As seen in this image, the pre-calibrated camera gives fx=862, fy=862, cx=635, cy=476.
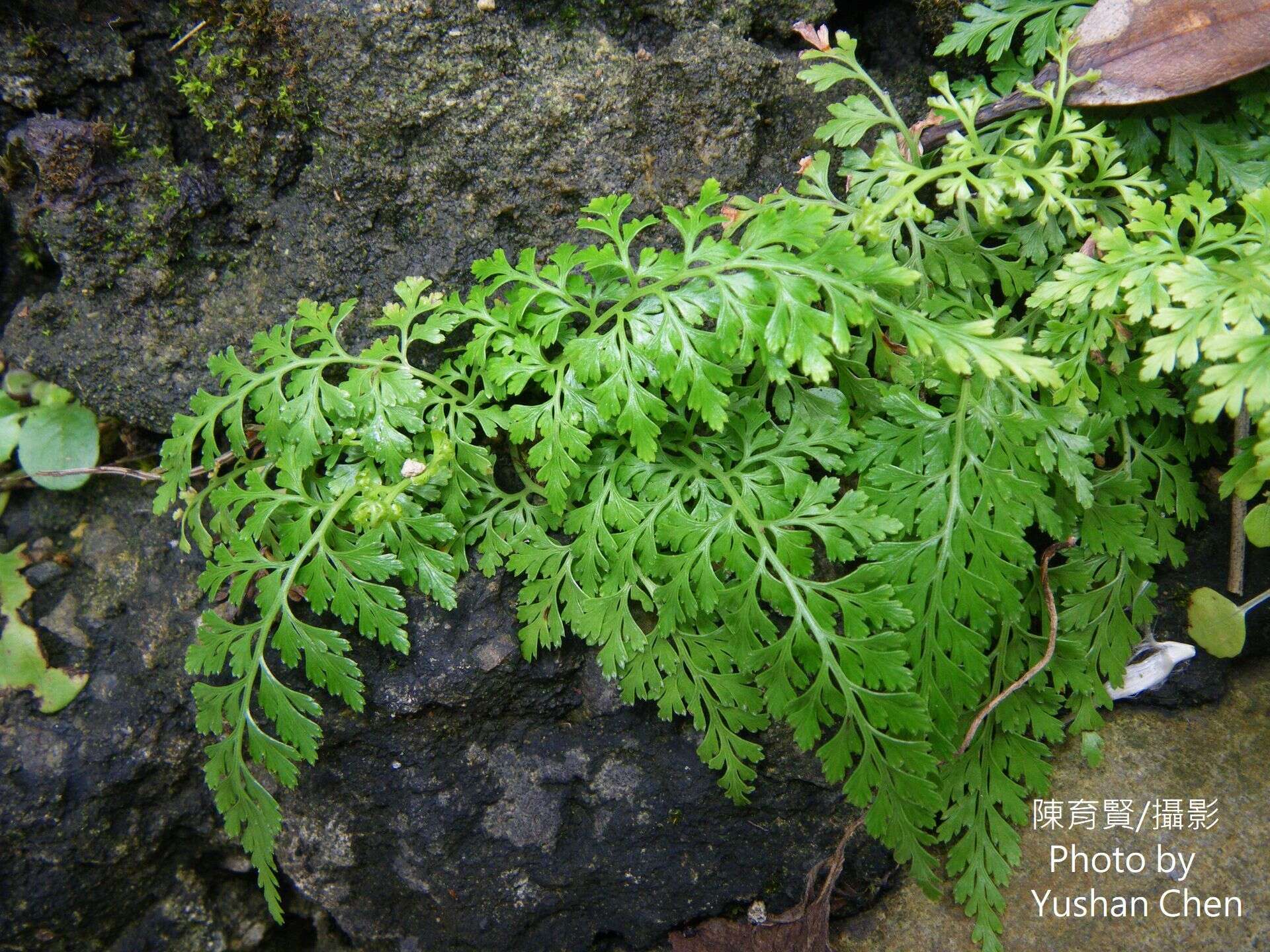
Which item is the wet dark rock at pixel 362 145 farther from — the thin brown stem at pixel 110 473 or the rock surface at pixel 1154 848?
the rock surface at pixel 1154 848

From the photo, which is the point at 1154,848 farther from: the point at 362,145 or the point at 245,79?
the point at 245,79

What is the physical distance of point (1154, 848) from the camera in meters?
2.56

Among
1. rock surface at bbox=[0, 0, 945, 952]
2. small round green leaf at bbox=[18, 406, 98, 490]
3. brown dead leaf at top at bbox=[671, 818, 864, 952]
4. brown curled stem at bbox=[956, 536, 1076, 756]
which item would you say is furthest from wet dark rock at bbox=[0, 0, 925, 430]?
brown dead leaf at top at bbox=[671, 818, 864, 952]

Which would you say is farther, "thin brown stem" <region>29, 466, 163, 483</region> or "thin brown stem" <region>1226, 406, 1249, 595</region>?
"thin brown stem" <region>29, 466, 163, 483</region>

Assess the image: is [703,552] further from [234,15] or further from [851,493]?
[234,15]

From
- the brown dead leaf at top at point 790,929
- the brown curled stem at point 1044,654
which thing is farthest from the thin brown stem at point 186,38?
the brown dead leaf at top at point 790,929

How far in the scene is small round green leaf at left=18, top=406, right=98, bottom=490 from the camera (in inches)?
116

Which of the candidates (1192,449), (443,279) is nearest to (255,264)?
(443,279)

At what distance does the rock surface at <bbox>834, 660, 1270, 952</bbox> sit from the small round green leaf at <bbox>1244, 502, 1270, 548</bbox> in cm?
58

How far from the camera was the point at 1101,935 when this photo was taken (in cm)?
250

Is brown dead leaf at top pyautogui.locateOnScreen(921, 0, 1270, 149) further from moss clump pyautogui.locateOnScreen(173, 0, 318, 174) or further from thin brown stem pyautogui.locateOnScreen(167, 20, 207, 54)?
thin brown stem pyautogui.locateOnScreen(167, 20, 207, 54)

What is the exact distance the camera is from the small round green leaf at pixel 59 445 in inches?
116

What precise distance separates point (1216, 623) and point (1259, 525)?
0.36 m

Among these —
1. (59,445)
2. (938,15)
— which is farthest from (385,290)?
(938,15)
